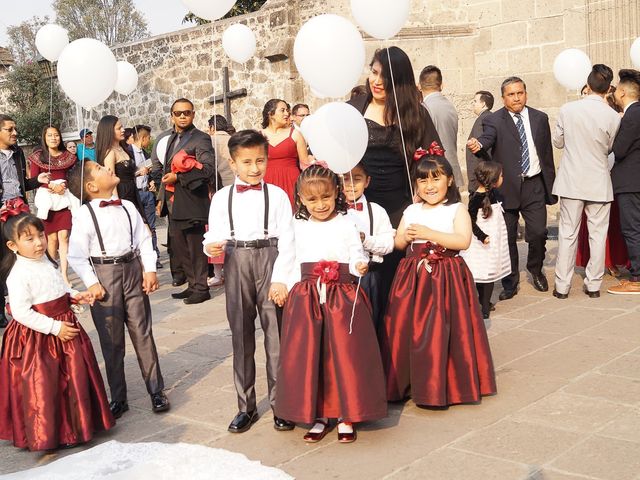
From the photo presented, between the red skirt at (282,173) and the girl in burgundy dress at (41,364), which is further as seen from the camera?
the red skirt at (282,173)

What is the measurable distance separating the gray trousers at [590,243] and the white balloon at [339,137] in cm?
361

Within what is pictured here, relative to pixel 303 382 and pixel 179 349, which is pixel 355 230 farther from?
pixel 179 349

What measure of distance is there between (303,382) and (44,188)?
17.3 feet

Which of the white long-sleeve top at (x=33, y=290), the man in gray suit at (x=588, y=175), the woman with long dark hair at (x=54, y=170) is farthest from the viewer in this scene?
the woman with long dark hair at (x=54, y=170)

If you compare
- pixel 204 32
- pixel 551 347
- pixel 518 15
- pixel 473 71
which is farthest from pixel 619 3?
pixel 204 32

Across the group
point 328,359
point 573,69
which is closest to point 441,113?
point 573,69

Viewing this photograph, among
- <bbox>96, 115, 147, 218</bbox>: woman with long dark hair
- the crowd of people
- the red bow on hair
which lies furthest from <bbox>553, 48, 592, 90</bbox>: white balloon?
the red bow on hair

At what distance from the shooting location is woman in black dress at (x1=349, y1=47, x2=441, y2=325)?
5223 mm

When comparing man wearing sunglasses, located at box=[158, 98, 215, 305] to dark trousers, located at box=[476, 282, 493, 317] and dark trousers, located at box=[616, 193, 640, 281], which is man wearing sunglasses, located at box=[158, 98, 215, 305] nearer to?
dark trousers, located at box=[476, 282, 493, 317]

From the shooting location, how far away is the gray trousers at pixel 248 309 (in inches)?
185

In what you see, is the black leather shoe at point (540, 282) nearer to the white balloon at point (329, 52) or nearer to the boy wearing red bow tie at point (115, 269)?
the white balloon at point (329, 52)

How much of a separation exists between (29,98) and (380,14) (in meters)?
23.3

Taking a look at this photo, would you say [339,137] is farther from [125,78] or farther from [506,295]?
[125,78]

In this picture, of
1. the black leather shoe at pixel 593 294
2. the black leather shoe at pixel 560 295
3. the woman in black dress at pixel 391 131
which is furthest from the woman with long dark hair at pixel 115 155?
the black leather shoe at pixel 593 294
